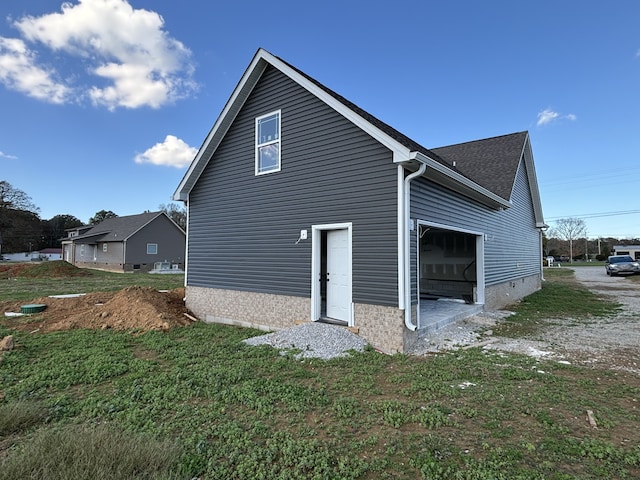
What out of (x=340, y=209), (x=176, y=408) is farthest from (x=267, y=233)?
(x=176, y=408)

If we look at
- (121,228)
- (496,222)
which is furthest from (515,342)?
(121,228)

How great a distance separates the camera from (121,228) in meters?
33.0

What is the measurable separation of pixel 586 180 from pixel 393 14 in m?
51.5

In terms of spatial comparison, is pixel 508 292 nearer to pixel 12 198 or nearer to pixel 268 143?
pixel 268 143

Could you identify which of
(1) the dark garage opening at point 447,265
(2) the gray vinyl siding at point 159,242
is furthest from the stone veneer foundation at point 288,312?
(2) the gray vinyl siding at point 159,242

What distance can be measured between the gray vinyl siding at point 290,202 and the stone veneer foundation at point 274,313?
7.3 inches

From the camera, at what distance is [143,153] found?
24828 millimetres

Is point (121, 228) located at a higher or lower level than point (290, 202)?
higher

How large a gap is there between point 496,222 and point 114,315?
12089 millimetres

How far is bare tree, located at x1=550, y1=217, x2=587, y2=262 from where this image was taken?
68125mm

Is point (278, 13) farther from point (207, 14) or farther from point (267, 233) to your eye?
point (267, 233)

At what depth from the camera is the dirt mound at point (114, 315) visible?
794cm

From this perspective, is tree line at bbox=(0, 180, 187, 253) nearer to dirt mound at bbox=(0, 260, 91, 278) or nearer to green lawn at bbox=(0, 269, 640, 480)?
dirt mound at bbox=(0, 260, 91, 278)

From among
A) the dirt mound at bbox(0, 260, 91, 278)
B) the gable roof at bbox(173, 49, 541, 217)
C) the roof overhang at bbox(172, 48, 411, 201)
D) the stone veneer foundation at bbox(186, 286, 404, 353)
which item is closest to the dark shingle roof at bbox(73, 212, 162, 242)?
the dirt mound at bbox(0, 260, 91, 278)
